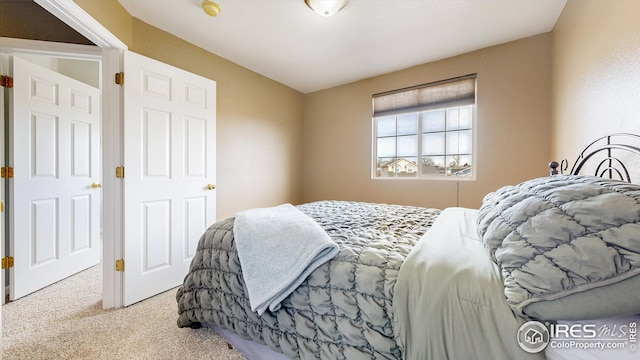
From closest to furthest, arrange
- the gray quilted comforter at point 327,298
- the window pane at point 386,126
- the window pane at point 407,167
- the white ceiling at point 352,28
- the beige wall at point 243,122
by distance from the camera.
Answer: the gray quilted comforter at point 327,298 < the white ceiling at point 352,28 < the beige wall at point 243,122 < the window pane at point 407,167 < the window pane at point 386,126

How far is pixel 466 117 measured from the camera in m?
2.79

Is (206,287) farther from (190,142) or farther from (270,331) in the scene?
(190,142)

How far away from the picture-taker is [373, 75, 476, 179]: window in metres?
2.78

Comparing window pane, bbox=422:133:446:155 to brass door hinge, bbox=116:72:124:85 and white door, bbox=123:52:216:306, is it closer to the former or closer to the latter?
white door, bbox=123:52:216:306

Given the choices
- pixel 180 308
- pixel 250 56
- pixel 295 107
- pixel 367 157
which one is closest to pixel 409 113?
pixel 367 157

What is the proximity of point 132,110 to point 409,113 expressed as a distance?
300 cm

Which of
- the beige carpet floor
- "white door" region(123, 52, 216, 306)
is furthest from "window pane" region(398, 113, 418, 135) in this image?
the beige carpet floor

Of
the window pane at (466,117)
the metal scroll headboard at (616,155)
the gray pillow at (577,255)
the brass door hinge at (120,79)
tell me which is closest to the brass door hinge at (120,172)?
the brass door hinge at (120,79)

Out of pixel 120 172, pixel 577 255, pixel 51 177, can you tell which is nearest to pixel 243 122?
pixel 120 172

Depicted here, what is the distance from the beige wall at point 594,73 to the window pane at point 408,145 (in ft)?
4.33

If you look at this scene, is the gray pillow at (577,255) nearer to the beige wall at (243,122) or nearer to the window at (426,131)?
the window at (426,131)

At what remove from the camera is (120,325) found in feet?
5.37

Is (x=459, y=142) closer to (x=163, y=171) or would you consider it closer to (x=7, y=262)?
(x=163, y=171)

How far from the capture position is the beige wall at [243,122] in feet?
7.24
